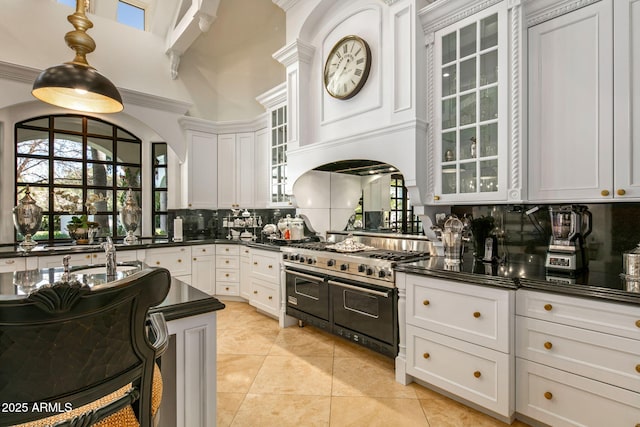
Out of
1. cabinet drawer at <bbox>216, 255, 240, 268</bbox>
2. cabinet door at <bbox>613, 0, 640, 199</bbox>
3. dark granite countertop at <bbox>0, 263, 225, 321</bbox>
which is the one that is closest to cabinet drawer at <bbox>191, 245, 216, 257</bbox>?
cabinet drawer at <bbox>216, 255, 240, 268</bbox>

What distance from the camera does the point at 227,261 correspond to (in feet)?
15.5

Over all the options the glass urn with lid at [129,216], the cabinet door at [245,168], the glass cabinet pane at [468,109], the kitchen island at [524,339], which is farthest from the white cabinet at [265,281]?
the glass cabinet pane at [468,109]

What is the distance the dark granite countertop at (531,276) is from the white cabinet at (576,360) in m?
0.05

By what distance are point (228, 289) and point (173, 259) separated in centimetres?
89

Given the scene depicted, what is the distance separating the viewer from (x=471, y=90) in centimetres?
250

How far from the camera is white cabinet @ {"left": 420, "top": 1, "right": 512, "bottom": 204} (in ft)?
7.62

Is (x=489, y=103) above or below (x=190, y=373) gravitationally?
above

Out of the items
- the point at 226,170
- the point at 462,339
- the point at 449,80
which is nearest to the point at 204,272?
the point at 226,170

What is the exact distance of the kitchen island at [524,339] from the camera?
1.62m

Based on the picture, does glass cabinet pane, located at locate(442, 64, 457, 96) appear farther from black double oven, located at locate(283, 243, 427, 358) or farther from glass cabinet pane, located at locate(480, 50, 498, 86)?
black double oven, located at locate(283, 243, 427, 358)

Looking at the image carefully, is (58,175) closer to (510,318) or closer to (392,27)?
(392,27)

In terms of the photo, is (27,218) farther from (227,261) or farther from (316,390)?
(316,390)

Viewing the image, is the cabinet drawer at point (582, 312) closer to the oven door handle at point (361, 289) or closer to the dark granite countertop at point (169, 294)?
the oven door handle at point (361, 289)

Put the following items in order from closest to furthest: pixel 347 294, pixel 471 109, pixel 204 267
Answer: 1. pixel 471 109
2. pixel 347 294
3. pixel 204 267
